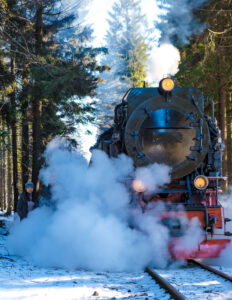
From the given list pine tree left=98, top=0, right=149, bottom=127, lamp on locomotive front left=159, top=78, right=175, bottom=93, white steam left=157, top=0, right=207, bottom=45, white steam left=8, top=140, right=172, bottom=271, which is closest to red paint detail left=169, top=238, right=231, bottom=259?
white steam left=8, top=140, right=172, bottom=271

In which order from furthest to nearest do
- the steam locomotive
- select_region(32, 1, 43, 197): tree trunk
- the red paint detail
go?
select_region(32, 1, 43, 197): tree trunk, the steam locomotive, the red paint detail

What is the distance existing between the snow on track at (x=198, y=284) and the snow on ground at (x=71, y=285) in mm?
285

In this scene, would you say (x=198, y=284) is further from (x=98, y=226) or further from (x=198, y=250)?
(x=98, y=226)

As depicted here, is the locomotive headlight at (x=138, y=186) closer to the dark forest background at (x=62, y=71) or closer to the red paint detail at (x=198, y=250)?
the red paint detail at (x=198, y=250)

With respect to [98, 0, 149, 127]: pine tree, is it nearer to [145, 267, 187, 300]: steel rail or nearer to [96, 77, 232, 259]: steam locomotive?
[96, 77, 232, 259]: steam locomotive

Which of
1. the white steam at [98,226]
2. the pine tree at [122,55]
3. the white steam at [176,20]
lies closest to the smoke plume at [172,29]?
the white steam at [176,20]

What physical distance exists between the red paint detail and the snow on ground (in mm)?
801

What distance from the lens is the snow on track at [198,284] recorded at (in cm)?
423

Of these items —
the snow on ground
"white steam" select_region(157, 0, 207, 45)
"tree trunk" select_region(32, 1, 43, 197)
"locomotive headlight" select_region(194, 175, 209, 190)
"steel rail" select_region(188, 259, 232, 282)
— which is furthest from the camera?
"tree trunk" select_region(32, 1, 43, 197)

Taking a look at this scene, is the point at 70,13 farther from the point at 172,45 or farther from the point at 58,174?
the point at 58,174

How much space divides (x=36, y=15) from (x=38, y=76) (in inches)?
158

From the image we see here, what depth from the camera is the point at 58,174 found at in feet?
25.2

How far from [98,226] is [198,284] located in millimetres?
2163

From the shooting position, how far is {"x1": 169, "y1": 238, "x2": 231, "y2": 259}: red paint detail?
631 cm
